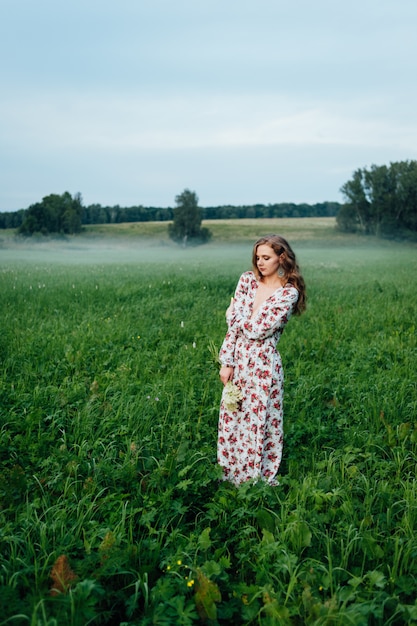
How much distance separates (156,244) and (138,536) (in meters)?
39.7

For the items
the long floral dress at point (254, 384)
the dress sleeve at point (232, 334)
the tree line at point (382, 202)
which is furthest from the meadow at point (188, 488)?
the tree line at point (382, 202)

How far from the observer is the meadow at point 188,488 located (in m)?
2.31

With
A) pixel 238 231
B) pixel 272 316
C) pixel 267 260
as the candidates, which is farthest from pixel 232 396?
pixel 238 231

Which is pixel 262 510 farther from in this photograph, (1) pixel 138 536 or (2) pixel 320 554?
(1) pixel 138 536

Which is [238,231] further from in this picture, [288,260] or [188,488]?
[188,488]

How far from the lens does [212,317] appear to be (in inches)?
336

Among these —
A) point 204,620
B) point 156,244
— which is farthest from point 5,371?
point 156,244

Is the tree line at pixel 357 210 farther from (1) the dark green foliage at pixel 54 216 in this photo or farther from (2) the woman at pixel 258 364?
(2) the woman at pixel 258 364

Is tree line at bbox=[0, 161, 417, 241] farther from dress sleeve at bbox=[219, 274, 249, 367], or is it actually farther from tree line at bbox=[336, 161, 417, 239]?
dress sleeve at bbox=[219, 274, 249, 367]

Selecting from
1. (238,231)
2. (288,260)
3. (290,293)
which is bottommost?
(290,293)

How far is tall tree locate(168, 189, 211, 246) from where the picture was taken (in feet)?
137

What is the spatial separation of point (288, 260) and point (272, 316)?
1.41ft

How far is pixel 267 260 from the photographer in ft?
11.4

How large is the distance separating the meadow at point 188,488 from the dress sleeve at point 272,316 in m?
0.59
